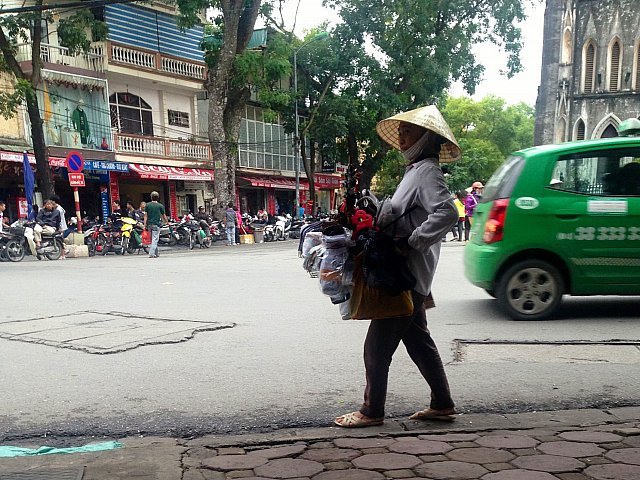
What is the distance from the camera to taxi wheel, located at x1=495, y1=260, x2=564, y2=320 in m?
5.67

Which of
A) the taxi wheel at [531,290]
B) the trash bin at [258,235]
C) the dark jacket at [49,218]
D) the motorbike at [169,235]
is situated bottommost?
the trash bin at [258,235]

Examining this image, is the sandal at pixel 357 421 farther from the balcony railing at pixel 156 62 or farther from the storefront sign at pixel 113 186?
the balcony railing at pixel 156 62

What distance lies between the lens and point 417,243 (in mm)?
2832

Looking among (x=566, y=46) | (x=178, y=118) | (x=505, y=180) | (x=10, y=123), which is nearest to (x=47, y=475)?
(x=505, y=180)

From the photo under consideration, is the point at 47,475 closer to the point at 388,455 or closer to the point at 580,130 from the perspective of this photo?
the point at 388,455

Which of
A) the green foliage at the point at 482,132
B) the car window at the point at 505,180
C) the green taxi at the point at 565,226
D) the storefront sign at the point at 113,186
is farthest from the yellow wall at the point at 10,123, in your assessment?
the green foliage at the point at 482,132

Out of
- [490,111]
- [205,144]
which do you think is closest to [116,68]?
[205,144]

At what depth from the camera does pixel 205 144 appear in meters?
25.9

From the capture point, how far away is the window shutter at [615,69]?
3064 cm

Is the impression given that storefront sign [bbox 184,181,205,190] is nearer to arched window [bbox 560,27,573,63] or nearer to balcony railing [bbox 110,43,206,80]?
balcony railing [bbox 110,43,206,80]

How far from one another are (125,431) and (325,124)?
24454 millimetres

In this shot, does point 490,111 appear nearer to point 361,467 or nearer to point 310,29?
point 310,29

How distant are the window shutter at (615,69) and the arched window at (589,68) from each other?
89 centimetres

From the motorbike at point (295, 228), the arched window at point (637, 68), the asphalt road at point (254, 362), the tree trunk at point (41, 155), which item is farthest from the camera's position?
the arched window at point (637, 68)
